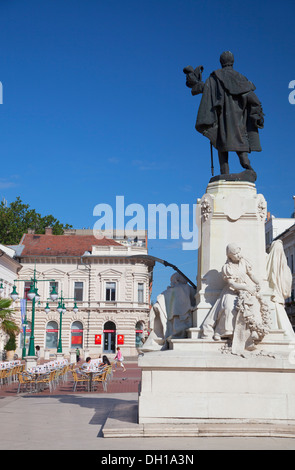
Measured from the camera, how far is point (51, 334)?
2175 inches

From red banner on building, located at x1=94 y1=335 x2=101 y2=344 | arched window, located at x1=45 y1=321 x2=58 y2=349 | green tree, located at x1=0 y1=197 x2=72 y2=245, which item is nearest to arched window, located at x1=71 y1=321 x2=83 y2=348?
red banner on building, located at x1=94 y1=335 x2=101 y2=344

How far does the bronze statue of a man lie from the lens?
32.9 feet

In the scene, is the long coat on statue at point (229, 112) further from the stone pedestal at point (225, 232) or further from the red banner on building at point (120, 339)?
the red banner on building at point (120, 339)

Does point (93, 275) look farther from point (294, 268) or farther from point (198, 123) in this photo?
point (198, 123)

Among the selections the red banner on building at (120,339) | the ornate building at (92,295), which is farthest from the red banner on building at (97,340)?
the red banner on building at (120,339)

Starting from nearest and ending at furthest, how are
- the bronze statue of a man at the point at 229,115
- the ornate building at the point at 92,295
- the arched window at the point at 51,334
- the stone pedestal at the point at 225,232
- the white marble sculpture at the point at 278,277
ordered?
the white marble sculpture at the point at 278,277, the stone pedestal at the point at 225,232, the bronze statue of a man at the point at 229,115, the ornate building at the point at 92,295, the arched window at the point at 51,334

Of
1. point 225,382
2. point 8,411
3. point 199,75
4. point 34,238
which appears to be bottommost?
point 8,411

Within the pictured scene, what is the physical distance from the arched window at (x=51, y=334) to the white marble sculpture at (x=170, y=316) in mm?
47433

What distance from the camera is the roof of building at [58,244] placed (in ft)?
187

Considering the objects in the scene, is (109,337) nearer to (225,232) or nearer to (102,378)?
(102,378)

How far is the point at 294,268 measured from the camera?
47656mm

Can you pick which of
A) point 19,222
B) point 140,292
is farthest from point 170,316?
point 19,222
